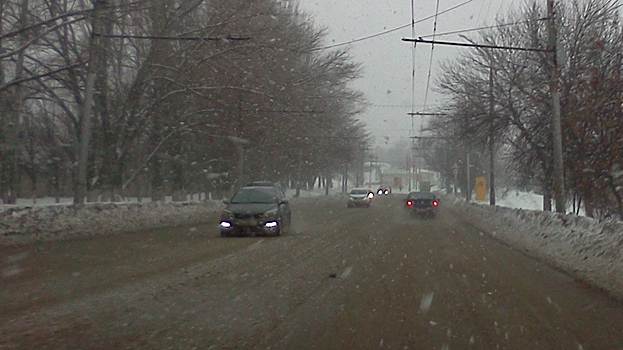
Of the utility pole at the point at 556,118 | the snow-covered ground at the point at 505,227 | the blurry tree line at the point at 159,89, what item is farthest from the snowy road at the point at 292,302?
the blurry tree line at the point at 159,89

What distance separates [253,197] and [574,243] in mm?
11314

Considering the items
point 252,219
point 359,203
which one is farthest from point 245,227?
point 359,203

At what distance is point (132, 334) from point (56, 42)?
25241 mm

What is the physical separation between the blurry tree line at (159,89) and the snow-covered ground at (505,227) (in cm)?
223

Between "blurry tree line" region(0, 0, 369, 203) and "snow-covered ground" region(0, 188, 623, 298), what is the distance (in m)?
Answer: 2.23

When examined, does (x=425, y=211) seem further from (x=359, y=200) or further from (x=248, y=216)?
(x=248, y=216)

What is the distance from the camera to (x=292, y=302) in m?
9.38

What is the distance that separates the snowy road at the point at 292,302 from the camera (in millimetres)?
7172

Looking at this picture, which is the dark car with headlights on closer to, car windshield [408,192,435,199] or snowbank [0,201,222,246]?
snowbank [0,201,222,246]

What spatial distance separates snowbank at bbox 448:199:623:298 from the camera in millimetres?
11844

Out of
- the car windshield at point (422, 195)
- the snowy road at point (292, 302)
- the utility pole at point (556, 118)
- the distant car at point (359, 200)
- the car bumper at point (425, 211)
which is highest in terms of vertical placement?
the utility pole at point (556, 118)

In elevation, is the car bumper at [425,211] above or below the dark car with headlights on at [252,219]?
below

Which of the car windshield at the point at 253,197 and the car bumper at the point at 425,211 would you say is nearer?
the car windshield at the point at 253,197

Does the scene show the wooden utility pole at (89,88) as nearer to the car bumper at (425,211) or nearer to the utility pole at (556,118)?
the utility pole at (556,118)
